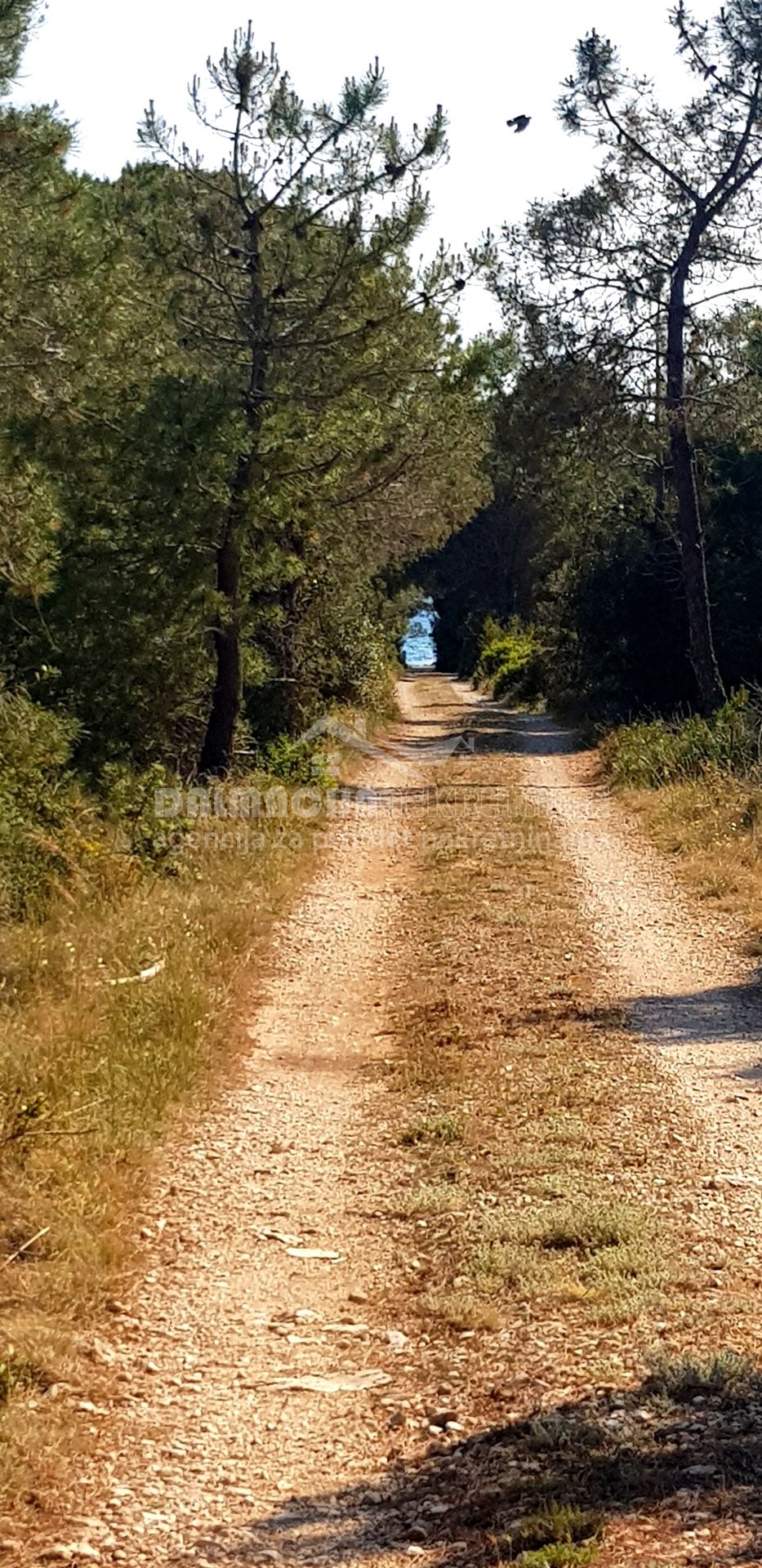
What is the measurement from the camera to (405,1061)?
793cm

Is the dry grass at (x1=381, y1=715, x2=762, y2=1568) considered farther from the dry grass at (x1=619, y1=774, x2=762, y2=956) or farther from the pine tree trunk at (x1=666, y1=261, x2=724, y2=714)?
the pine tree trunk at (x1=666, y1=261, x2=724, y2=714)

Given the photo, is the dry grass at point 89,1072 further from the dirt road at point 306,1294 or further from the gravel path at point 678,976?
the gravel path at point 678,976

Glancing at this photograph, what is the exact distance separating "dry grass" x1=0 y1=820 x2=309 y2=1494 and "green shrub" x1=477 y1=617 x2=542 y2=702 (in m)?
25.1

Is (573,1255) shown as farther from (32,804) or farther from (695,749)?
(695,749)

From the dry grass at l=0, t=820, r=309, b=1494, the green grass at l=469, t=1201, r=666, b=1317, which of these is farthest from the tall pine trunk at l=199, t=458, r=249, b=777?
the green grass at l=469, t=1201, r=666, b=1317

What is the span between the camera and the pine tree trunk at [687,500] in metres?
20.9

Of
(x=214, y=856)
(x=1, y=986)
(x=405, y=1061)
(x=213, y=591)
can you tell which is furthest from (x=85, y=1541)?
(x=213, y=591)

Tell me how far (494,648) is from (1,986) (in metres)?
37.5

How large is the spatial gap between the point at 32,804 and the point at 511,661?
1167 inches

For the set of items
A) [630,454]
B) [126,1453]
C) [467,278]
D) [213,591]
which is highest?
[467,278]

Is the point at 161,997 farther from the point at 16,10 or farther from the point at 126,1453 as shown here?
the point at 16,10

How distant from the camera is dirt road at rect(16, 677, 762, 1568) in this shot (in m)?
3.90

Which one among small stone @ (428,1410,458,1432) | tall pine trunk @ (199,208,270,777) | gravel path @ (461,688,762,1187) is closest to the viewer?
small stone @ (428,1410,458,1432)

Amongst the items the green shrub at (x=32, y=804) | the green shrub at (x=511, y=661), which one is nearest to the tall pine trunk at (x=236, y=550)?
the green shrub at (x=32, y=804)
